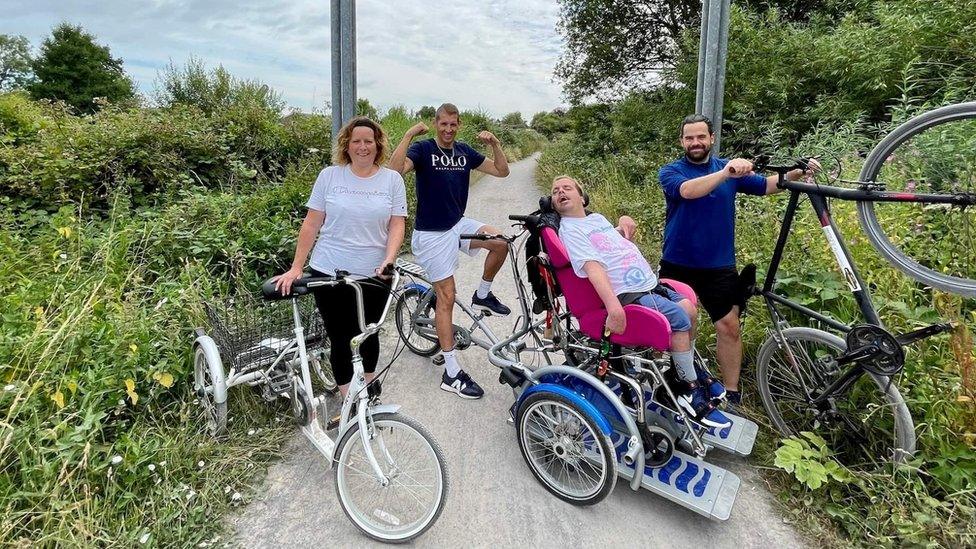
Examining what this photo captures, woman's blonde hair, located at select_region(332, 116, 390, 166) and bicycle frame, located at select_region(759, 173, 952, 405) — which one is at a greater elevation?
woman's blonde hair, located at select_region(332, 116, 390, 166)

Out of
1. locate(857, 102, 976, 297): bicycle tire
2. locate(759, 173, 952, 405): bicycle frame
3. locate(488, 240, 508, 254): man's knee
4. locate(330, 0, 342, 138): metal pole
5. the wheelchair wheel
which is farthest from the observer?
locate(330, 0, 342, 138): metal pole

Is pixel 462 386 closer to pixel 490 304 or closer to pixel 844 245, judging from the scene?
pixel 490 304

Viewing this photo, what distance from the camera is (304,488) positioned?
8.26 ft

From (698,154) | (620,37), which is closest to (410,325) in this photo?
(698,154)

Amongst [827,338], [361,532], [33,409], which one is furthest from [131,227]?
[827,338]

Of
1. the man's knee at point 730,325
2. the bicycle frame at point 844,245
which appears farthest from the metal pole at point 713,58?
the man's knee at point 730,325

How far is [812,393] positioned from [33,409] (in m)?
3.97

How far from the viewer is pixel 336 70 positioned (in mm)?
3689

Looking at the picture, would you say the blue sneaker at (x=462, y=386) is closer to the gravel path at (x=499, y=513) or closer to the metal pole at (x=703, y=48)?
the gravel path at (x=499, y=513)

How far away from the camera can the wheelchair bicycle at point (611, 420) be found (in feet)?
7.34

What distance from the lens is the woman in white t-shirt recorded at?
2645 millimetres

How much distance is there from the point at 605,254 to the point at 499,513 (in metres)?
1.42

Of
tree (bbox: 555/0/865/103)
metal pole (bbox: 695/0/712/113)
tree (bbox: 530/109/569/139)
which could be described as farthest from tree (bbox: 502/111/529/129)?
metal pole (bbox: 695/0/712/113)

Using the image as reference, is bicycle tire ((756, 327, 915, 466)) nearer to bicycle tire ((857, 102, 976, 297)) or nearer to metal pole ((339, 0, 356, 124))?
bicycle tire ((857, 102, 976, 297))
